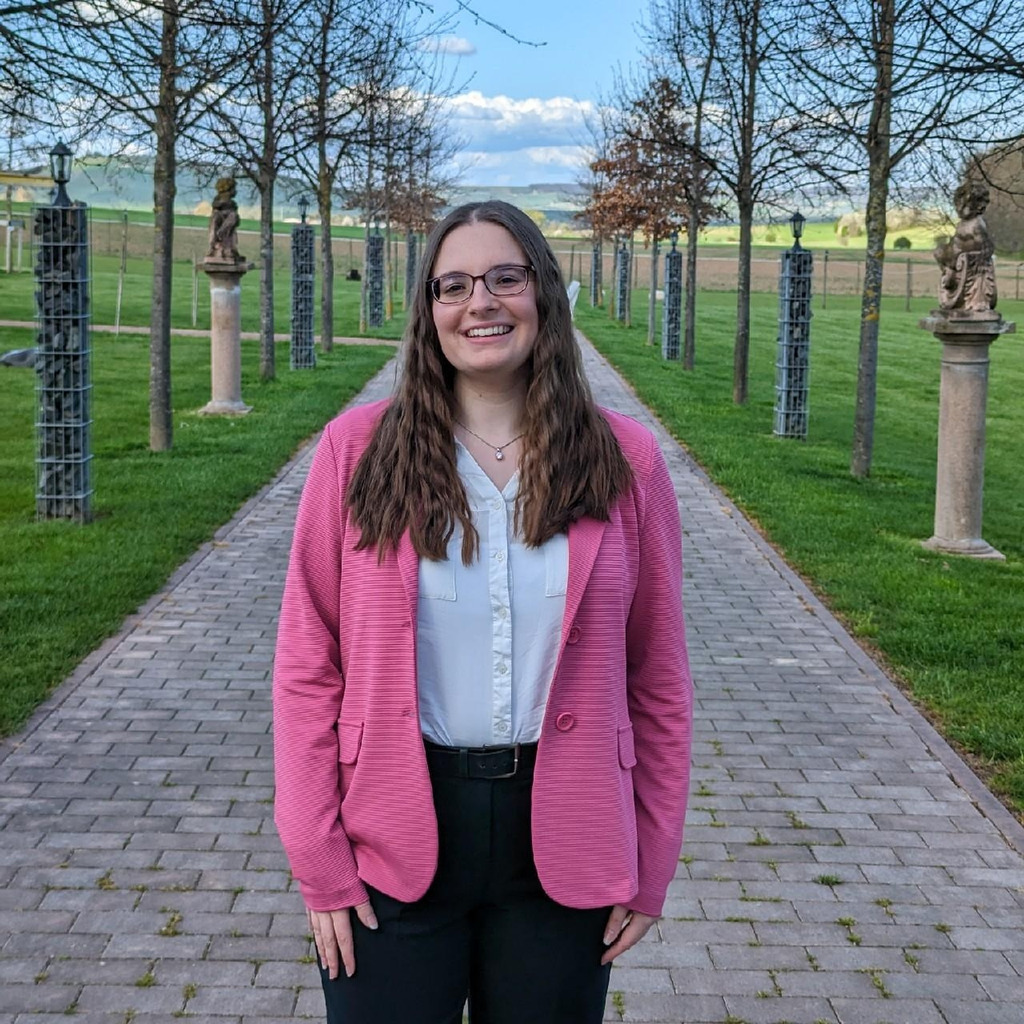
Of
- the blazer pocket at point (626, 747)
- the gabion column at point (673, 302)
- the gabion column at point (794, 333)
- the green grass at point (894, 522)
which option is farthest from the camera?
the gabion column at point (673, 302)

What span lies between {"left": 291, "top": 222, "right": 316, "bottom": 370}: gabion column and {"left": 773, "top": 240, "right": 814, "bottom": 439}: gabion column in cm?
915

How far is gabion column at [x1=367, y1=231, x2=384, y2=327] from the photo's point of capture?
36250 mm

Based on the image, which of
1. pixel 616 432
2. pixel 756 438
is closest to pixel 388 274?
pixel 756 438

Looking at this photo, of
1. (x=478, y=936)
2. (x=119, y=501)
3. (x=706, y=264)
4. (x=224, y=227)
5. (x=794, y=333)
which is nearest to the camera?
(x=478, y=936)

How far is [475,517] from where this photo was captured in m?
2.37

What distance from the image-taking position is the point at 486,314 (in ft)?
7.79

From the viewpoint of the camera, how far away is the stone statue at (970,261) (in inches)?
404

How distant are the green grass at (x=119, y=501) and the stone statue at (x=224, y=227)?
6.53 ft

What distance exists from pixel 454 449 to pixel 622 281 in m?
43.1

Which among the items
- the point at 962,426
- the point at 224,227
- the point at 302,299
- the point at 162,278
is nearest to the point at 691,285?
the point at 302,299

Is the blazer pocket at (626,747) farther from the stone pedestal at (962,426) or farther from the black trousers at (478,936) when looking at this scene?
the stone pedestal at (962,426)

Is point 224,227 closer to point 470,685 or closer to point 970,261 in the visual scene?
point 970,261

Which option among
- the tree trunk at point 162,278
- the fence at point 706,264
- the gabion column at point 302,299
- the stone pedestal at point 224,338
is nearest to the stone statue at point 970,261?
the tree trunk at point 162,278

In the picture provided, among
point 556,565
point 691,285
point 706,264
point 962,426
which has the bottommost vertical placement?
point 962,426
